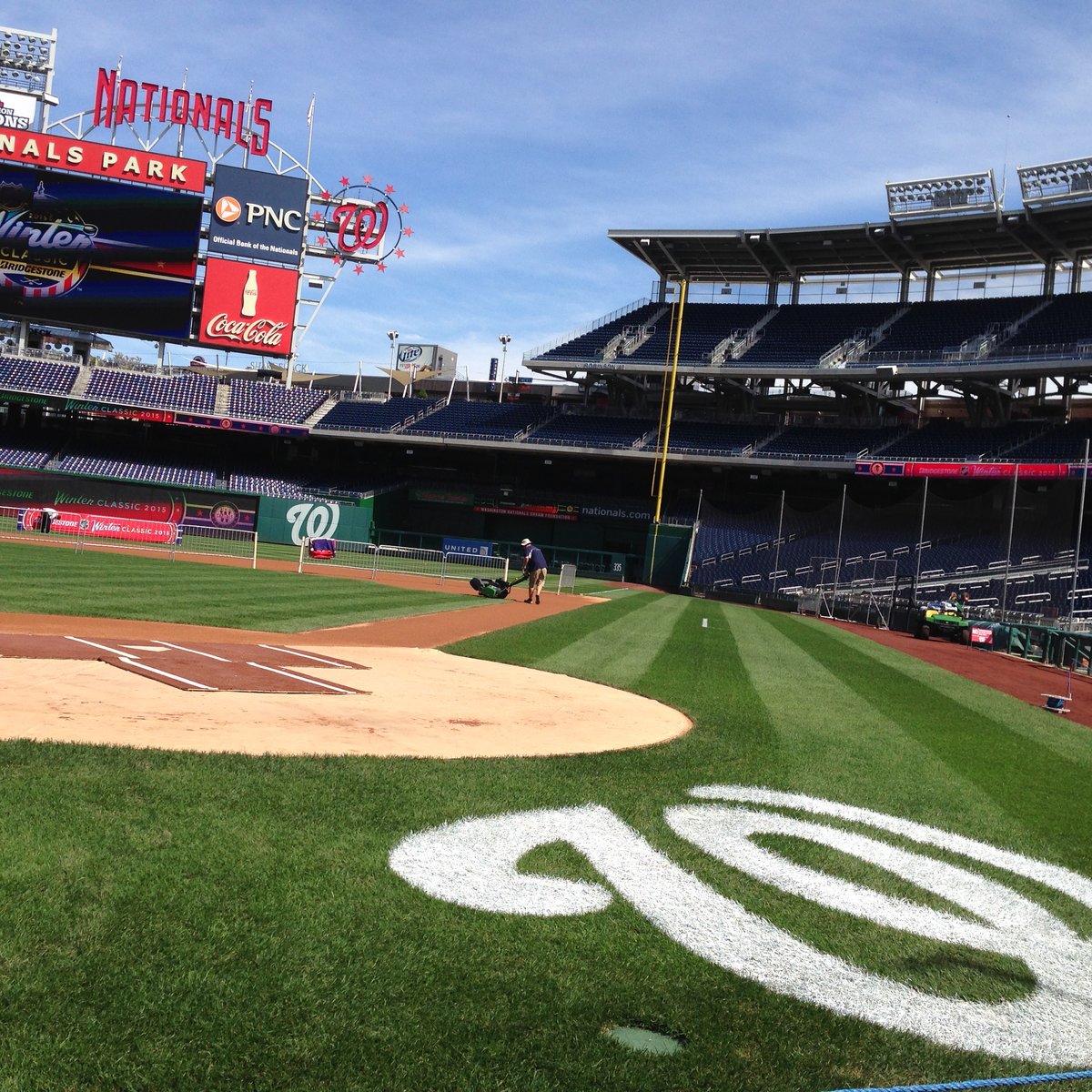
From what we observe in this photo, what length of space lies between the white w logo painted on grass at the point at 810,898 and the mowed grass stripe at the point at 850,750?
804 millimetres

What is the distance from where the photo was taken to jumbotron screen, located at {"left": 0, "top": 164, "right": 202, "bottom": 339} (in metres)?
45.5

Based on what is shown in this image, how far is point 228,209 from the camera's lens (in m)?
47.8

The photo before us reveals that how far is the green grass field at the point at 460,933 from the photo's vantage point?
322 cm

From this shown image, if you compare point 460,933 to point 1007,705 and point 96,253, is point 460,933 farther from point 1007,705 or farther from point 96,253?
point 96,253

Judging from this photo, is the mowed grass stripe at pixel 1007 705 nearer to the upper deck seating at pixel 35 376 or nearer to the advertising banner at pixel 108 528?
the advertising banner at pixel 108 528

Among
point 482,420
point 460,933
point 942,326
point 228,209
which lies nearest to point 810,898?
point 460,933

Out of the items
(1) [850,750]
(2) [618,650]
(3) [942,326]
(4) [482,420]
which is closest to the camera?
(1) [850,750]

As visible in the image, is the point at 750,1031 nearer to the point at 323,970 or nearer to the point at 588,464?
the point at 323,970

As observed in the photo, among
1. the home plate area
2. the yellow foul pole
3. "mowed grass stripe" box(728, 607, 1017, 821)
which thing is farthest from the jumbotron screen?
"mowed grass stripe" box(728, 607, 1017, 821)

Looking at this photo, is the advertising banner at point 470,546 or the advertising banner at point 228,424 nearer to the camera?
the advertising banner at point 470,546

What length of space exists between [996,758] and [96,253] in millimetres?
47786

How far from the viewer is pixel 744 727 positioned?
9617mm

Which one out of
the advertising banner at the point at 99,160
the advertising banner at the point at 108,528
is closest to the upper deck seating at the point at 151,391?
the advertising banner at the point at 99,160

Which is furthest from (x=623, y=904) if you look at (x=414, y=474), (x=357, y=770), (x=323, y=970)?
(x=414, y=474)
